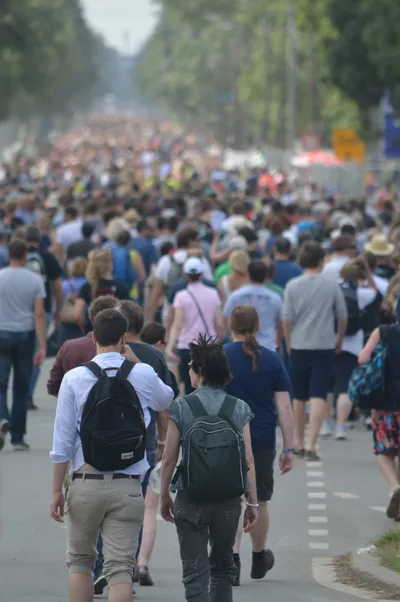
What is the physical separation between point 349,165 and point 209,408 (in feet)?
143

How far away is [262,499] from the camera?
360 inches

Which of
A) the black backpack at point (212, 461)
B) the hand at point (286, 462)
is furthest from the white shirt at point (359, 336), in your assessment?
the black backpack at point (212, 461)

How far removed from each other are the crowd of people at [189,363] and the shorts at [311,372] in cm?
1

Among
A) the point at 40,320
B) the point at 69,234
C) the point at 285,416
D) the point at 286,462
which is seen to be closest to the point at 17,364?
the point at 40,320

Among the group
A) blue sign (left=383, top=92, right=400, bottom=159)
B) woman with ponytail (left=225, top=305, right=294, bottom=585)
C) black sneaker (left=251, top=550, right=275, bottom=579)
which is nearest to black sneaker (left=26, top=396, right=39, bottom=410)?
black sneaker (left=251, top=550, right=275, bottom=579)

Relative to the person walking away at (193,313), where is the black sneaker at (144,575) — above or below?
below

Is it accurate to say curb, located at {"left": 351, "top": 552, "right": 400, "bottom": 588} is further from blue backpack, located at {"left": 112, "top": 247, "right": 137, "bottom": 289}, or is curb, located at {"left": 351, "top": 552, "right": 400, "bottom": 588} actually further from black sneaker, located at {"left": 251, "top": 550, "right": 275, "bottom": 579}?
blue backpack, located at {"left": 112, "top": 247, "right": 137, "bottom": 289}

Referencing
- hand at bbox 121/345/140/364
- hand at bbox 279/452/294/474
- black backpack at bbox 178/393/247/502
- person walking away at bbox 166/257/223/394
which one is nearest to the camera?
black backpack at bbox 178/393/247/502

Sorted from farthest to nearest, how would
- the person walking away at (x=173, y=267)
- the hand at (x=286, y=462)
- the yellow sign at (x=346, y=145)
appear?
the yellow sign at (x=346, y=145) < the person walking away at (x=173, y=267) < the hand at (x=286, y=462)

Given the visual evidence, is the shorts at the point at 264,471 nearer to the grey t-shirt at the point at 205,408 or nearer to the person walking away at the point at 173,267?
the grey t-shirt at the point at 205,408

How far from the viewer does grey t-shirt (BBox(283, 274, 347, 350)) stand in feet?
43.8

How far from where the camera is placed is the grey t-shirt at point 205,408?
734cm

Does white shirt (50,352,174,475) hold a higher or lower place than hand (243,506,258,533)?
higher

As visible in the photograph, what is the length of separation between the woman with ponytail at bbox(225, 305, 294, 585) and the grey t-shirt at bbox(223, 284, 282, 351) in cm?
398
